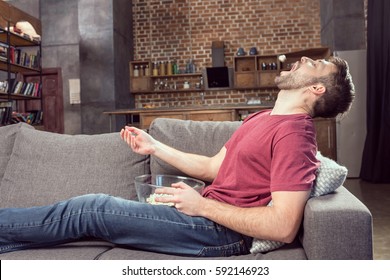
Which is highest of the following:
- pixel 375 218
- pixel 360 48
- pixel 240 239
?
pixel 360 48

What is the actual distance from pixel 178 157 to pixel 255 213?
52cm

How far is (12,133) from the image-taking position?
202 centimetres

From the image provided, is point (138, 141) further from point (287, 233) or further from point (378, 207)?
point (378, 207)

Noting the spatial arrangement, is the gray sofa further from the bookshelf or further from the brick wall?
the brick wall

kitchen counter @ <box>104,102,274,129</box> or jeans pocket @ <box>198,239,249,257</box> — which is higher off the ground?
kitchen counter @ <box>104,102,274,129</box>

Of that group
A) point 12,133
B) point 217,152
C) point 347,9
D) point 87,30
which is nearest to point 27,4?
point 87,30

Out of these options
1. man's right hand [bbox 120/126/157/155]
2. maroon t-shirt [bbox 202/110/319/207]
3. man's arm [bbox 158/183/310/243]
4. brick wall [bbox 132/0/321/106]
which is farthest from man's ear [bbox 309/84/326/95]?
brick wall [bbox 132/0/321/106]

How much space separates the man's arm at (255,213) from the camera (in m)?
1.23

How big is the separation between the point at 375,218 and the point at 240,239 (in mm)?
2288

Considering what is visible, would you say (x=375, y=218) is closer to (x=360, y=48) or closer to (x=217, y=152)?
(x=217, y=152)

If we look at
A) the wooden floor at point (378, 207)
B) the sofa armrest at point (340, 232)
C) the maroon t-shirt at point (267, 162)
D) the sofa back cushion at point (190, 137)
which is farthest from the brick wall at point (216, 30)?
the sofa armrest at point (340, 232)

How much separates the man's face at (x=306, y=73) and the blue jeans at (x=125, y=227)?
1.85ft

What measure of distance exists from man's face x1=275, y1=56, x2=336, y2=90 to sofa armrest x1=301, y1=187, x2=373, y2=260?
493 mm

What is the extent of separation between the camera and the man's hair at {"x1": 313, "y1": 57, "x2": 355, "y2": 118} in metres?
1.48
